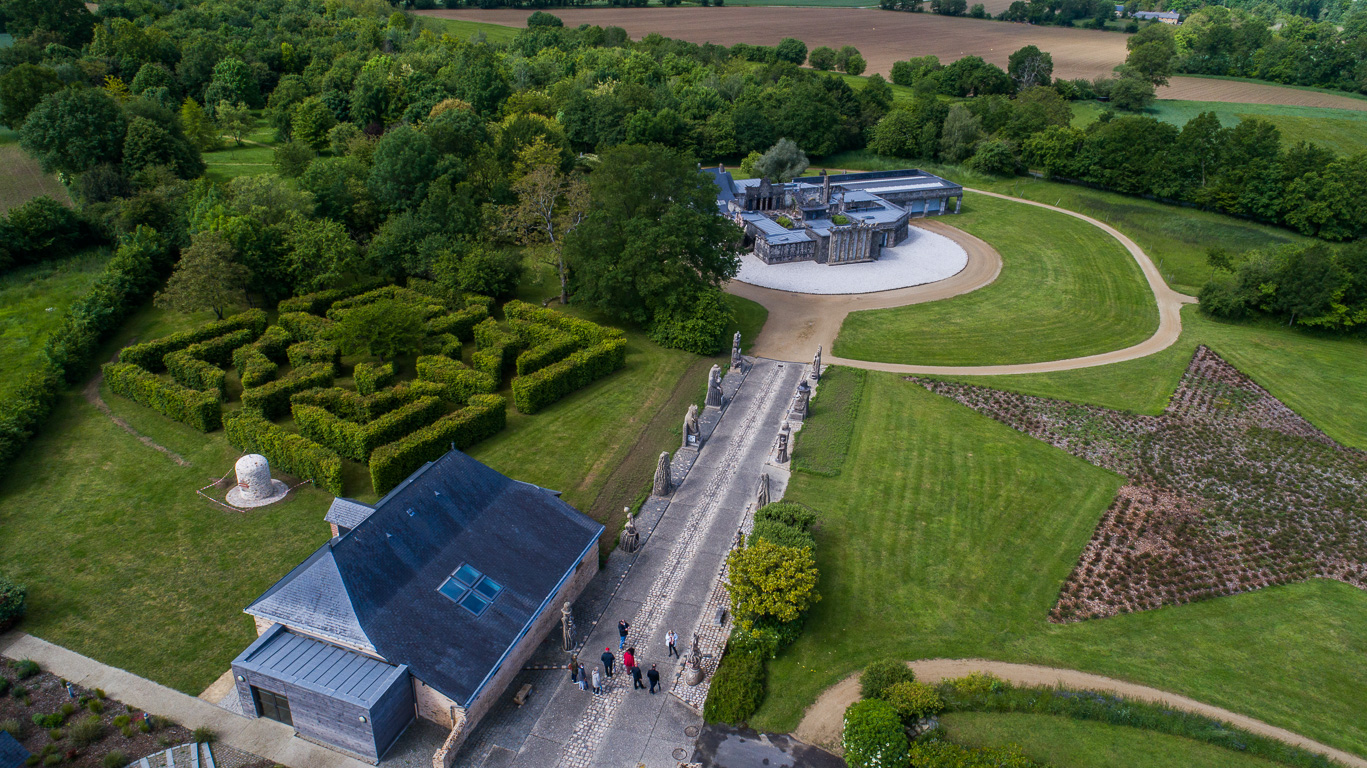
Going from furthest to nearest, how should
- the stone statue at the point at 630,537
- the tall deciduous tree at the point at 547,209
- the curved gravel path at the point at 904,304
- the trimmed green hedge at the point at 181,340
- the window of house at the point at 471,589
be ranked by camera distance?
the tall deciduous tree at the point at 547,209, the curved gravel path at the point at 904,304, the trimmed green hedge at the point at 181,340, the stone statue at the point at 630,537, the window of house at the point at 471,589

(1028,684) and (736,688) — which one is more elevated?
(736,688)

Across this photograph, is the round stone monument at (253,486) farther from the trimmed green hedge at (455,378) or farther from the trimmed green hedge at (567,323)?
the trimmed green hedge at (567,323)

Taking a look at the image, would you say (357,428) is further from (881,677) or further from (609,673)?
(881,677)

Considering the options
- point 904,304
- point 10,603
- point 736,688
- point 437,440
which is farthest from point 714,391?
point 10,603

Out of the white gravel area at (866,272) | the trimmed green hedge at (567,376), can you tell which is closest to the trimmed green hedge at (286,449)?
the trimmed green hedge at (567,376)

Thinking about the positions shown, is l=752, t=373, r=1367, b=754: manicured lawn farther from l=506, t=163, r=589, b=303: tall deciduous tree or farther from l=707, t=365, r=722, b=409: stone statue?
l=506, t=163, r=589, b=303: tall deciduous tree
